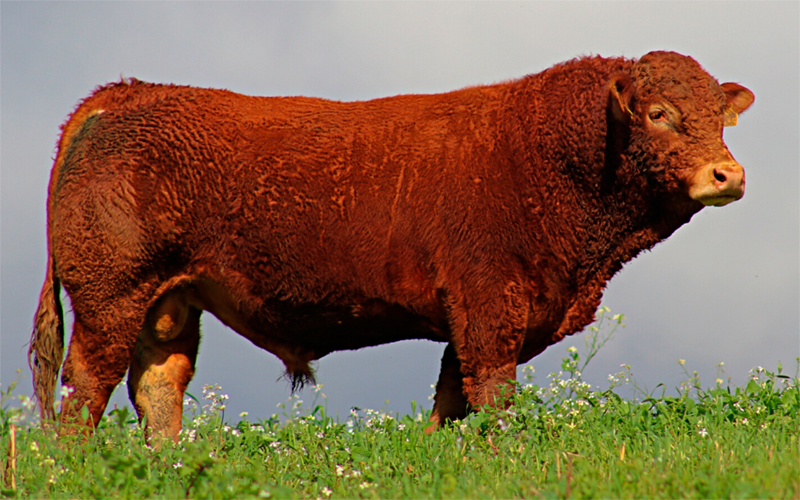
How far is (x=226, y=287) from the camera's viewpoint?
19.8ft

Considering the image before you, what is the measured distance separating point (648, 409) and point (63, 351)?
4.19 m

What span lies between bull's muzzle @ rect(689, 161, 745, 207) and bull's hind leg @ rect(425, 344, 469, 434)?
1947 mm

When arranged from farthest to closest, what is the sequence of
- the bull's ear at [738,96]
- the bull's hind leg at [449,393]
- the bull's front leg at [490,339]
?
1. the bull's ear at [738,96]
2. the bull's hind leg at [449,393]
3. the bull's front leg at [490,339]

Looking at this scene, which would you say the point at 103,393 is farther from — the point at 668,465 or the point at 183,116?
the point at 668,465

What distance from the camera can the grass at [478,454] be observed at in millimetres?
3738

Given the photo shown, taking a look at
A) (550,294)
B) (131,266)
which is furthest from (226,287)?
(550,294)

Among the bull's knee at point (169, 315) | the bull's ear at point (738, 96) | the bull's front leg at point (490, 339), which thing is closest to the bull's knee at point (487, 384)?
the bull's front leg at point (490, 339)

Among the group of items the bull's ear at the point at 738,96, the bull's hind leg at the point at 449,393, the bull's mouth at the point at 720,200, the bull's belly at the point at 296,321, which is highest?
the bull's ear at the point at 738,96

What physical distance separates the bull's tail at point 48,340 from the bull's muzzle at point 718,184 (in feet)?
14.9

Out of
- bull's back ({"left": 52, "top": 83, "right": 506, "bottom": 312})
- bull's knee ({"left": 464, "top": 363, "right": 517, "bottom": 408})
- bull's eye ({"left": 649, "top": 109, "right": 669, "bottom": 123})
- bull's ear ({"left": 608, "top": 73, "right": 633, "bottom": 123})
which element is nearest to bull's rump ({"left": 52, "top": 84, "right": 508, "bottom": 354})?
bull's back ({"left": 52, "top": 83, "right": 506, "bottom": 312})

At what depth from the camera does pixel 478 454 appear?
4.65 meters

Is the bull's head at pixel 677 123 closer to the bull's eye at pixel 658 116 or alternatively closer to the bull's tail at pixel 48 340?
the bull's eye at pixel 658 116

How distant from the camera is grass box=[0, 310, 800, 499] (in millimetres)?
3738

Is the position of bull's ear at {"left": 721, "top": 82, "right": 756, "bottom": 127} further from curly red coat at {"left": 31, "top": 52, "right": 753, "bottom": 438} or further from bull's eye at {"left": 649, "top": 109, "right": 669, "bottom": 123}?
bull's eye at {"left": 649, "top": 109, "right": 669, "bottom": 123}
